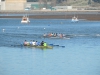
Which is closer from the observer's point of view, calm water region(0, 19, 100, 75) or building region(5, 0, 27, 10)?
calm water region(0, 19, 100, 75)

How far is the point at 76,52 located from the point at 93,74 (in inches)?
512

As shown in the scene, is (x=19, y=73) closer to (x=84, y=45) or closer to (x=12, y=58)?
(x=12, y=58)

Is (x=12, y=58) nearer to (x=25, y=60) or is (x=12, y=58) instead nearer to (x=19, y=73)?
(x=25, y=60)

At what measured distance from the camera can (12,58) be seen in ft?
158

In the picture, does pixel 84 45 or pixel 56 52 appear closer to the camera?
pixel 56 52

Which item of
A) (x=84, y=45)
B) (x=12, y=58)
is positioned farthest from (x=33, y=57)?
(x=84, y=45)

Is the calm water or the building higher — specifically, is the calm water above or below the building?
above

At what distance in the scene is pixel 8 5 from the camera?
181m

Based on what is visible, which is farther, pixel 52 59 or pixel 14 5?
pixel 14 5

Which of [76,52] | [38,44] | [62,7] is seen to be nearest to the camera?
[76,52]

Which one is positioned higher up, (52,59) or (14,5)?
(52,59)

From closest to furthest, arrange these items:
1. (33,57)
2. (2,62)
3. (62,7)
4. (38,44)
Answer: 1. (2,62)
2. (33,57)
3. (38,44)
4. (62,7)

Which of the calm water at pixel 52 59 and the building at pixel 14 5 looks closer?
the calm water at pixel 52 59

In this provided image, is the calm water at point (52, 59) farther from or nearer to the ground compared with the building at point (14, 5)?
farther from the ground
